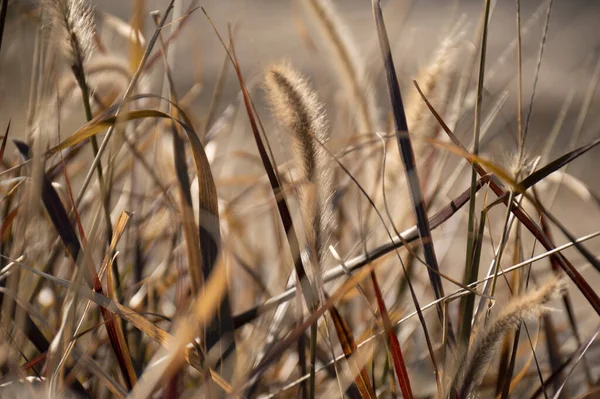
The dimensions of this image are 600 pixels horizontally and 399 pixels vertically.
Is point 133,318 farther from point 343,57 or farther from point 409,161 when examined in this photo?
point 343,57

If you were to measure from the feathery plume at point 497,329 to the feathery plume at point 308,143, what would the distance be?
0.08m

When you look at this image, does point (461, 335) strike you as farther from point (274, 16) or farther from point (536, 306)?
point (274, 16)

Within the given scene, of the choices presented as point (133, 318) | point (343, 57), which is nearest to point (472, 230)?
point (133, 318)

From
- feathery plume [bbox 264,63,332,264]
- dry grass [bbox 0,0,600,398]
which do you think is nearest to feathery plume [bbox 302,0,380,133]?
dry grass [bbox 0,0,600,398]

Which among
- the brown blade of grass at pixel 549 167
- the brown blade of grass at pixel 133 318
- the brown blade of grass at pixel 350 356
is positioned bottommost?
the brown blade of grass at pixel 350 356

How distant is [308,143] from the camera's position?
32cm

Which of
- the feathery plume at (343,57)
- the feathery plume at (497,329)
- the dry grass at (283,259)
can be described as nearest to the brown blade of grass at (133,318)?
the dry grass at (283,259)

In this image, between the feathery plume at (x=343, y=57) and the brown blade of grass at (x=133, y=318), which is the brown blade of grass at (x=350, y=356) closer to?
the brown blade of grass at (x=133, y=318)

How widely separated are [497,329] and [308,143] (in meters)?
0.12

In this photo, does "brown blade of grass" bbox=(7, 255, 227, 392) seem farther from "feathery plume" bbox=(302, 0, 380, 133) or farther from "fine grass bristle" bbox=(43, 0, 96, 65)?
"feathery plume" bbox=(302, 0, 380, 133)

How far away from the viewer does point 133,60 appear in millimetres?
554

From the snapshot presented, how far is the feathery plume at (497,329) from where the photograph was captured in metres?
0.28

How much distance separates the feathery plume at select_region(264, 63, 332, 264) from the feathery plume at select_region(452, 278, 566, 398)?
79mm

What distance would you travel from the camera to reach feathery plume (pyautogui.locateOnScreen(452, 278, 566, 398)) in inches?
10.9
